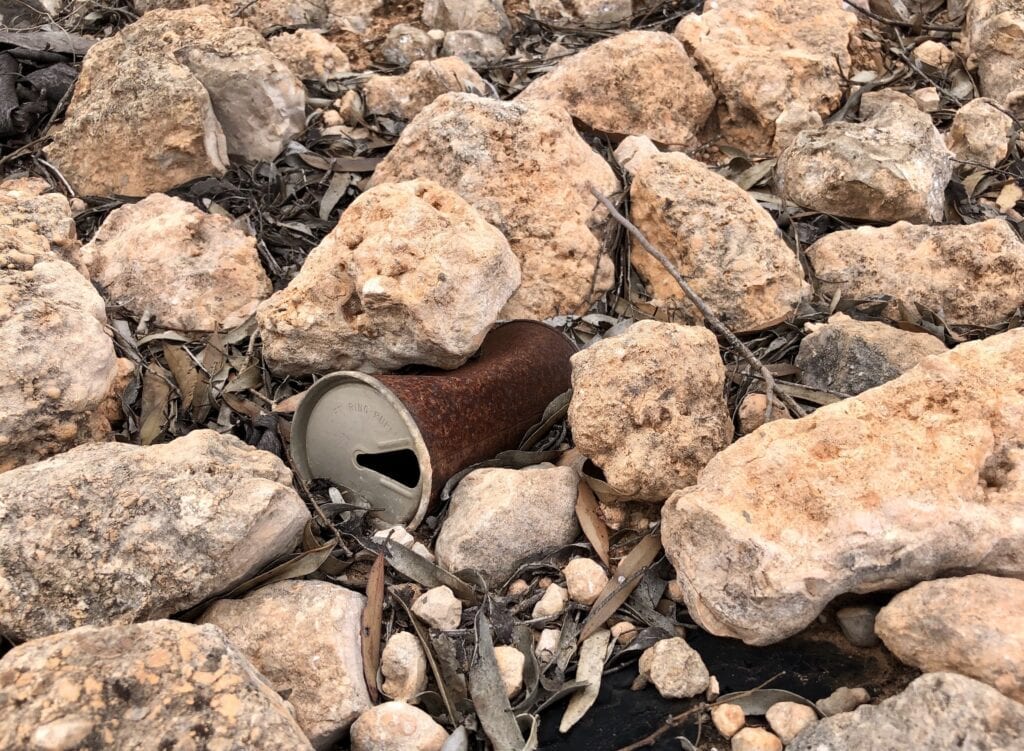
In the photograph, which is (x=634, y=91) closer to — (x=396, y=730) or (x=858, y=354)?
(x=858, y=354)

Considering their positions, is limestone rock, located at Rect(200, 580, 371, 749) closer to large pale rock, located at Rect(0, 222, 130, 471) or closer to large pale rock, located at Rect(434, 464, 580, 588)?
large pale rock, located at Rect(434, 464, 580, 588)

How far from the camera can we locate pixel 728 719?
229 centimetres

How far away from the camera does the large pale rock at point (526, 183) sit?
3.89 metres

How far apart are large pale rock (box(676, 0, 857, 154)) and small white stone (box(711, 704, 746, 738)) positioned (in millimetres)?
3108

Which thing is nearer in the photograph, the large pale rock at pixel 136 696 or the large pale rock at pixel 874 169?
the large pale rock at pixel 136 696

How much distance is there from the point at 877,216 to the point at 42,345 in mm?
3233

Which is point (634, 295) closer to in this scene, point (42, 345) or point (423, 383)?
point (423, 383)

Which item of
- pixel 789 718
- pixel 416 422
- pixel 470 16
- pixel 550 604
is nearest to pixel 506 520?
pixel 550 604

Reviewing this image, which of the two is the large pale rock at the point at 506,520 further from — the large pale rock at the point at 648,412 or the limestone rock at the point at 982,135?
the limestone rock at the point at 982,135

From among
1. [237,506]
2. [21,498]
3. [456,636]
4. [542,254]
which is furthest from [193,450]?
[542,254]

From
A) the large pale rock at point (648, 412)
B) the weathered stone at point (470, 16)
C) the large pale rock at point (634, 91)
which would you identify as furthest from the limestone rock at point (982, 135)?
the weathered stone at point (470, 16)

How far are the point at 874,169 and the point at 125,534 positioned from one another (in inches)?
124

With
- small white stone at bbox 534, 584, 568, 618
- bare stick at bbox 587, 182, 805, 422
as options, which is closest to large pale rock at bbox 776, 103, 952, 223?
bare stick at bbox 587, 182, 805, 422

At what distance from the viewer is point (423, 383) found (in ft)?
10.3
